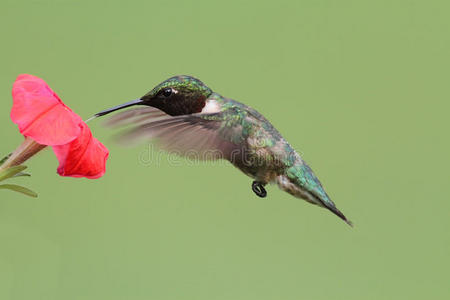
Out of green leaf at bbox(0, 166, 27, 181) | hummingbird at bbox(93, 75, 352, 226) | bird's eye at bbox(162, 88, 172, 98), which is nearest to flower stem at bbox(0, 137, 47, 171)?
green leaf at bbox(0, 166, 27, 181)

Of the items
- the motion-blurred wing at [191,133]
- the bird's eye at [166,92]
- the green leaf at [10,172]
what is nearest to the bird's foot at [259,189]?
the motion-blurred wing at [191,133]

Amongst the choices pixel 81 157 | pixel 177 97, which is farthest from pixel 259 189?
pixel 81 157

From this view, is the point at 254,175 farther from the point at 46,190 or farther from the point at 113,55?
the point at 113,55

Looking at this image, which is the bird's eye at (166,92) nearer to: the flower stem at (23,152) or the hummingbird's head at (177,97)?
the hummingbird's head at (177,97)

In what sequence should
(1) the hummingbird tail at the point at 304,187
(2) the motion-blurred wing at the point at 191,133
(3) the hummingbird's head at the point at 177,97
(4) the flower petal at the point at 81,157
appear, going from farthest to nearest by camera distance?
1. (1) the hummingbird tail at the point at 304,187
2. (3) the hummingbird's head at the point at 177,97
3. (2) the motion-blurred wing at the point at 191,133
4. (4) the flower petal at the point at 81,157

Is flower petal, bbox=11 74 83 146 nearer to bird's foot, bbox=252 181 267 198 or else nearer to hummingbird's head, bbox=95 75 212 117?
hummingbird's head, bbox=95 75 212 117

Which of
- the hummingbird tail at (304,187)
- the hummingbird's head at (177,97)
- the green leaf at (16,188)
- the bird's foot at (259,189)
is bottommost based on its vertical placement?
the bird's foot at (259,189)
